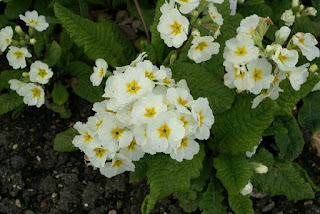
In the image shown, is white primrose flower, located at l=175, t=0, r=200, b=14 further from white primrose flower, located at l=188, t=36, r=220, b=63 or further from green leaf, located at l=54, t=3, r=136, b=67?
green leaf, located at l=54, t=3, r=136, b=67

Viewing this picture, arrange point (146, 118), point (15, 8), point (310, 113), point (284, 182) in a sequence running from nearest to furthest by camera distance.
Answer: point (146, 118), point (284, 182), point (310, 113), point (15, 8)

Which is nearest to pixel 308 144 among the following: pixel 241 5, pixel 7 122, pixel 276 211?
pixel 276 211

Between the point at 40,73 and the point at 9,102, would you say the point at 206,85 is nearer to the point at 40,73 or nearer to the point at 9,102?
the point at 40,73

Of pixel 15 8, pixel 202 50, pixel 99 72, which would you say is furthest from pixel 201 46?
pixel 15 8

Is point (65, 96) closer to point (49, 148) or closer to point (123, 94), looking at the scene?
point (49, 148)

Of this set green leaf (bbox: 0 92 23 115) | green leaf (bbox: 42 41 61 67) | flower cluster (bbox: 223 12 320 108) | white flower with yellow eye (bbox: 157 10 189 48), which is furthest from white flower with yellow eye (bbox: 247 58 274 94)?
green leaf (bbox: 0 92 23 115)
